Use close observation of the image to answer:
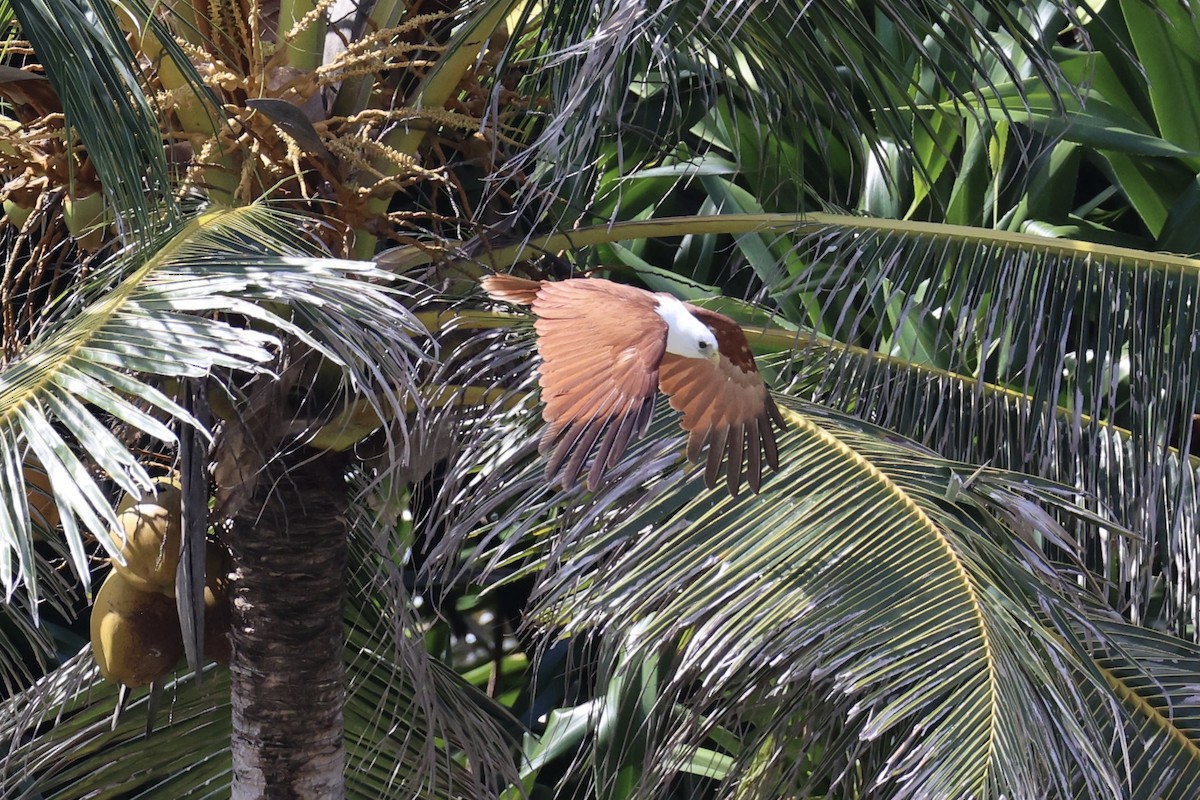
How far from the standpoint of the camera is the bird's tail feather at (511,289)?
55.0 inches

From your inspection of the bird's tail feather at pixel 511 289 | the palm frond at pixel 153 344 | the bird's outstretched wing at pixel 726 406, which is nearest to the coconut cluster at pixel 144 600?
the palm frond at pixel 153 344

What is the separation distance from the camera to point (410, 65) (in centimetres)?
174

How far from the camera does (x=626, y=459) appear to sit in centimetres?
161

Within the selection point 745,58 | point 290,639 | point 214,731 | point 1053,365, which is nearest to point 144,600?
point 290,639

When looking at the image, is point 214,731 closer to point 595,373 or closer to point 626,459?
point 626,459

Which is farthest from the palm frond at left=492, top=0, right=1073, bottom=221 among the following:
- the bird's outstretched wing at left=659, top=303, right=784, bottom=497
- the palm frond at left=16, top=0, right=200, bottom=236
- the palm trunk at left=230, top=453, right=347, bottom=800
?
the palm trunk at left=230, top=453, right=347, bottom=800

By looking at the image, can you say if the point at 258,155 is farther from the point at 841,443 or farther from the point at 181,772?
the point at 181,772

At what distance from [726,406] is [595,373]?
6.8 inches

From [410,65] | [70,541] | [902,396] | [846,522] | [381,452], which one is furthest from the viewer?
[902,396]

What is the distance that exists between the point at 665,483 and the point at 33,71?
42.4 inches

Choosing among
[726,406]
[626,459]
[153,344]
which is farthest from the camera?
[626,459]

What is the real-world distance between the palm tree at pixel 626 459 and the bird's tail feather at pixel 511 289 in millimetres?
104

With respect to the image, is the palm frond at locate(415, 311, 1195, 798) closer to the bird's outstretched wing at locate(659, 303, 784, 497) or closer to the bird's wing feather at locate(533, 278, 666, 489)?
the bird's outstretched wing at locate(659, 303, 784, 497)

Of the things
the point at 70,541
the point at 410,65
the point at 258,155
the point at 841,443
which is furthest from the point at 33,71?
the point at 841,443
